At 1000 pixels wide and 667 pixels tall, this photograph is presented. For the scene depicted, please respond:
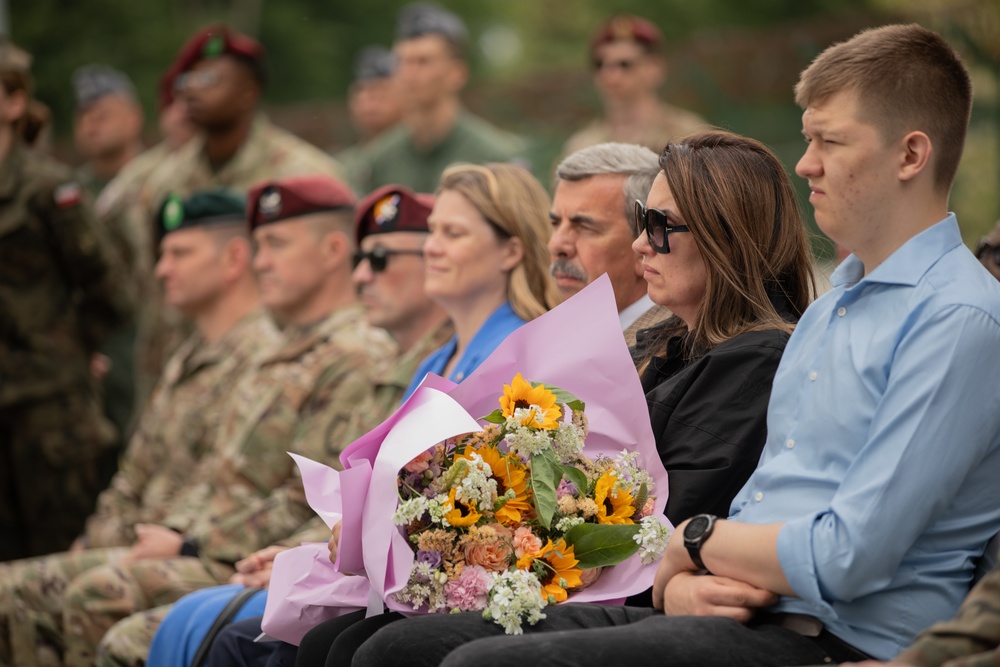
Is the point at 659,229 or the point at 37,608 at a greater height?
the point at 659,229

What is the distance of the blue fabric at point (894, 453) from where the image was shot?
2936 millimetres

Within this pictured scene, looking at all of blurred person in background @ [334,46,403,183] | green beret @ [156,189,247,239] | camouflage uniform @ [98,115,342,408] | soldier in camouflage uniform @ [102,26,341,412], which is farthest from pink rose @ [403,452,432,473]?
blurred person in background @ [334,46,403,183]

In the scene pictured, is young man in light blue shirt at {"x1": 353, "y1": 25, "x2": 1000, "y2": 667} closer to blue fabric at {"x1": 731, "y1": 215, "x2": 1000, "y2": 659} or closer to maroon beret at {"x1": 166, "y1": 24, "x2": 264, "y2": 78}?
blue fabric at {"x1": 731, "y1": 215, "x2": 1000, "y2": 659}

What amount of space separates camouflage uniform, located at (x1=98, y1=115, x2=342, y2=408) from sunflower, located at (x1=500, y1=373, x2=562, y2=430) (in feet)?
15.8

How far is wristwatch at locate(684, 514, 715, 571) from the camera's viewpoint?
3.22 m

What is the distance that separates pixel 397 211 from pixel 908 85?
3129 mm

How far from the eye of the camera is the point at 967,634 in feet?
8.68

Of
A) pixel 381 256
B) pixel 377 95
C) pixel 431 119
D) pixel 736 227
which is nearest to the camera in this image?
pixel 736 227

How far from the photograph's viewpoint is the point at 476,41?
32.8 metres

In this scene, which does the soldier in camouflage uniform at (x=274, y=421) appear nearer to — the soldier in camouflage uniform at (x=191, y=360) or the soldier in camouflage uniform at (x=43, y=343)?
the soldier in camouflage uniform at (x=191, y=360)

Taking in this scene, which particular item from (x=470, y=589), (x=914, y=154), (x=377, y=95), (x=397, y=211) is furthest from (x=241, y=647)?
(x=377, y=95)

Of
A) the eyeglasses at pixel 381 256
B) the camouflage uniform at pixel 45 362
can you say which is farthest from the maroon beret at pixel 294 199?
the camouflage uniform at pixel 45 362

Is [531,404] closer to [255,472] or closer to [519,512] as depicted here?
[519,512]

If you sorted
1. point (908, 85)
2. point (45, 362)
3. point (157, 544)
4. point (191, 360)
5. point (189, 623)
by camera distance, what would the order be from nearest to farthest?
point (908, 85), point (189, 623), point (157, 544), point (191, 360), point (45, 362)
